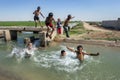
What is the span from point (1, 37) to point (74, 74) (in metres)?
24.9

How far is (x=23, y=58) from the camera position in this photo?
20.1m

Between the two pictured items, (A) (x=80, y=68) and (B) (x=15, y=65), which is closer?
(A) (x=80, y=68)

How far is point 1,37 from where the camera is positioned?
125 ft

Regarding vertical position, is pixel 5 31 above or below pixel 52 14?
below

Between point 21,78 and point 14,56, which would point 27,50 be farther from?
point 21,78

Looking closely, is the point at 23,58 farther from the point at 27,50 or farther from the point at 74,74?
the point at 74,74

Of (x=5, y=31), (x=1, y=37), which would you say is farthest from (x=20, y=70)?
(x=1, y=37)

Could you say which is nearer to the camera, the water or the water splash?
the water

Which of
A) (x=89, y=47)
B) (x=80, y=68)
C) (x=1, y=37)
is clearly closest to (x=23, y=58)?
(x=80, y=68)

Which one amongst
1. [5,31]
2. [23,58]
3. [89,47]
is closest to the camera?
[23,58]

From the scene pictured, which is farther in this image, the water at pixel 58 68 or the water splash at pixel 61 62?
the water splash at pixel 61 62

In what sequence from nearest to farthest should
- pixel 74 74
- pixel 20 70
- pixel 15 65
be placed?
pixel 74 74, pixel 20 70, pixel 15 65

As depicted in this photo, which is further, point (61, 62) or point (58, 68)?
point (61, 62)

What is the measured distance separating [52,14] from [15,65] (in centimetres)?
519
